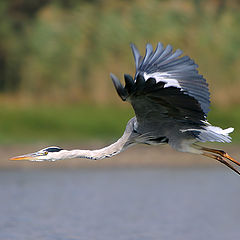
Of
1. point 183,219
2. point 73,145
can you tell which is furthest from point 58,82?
point 183,219

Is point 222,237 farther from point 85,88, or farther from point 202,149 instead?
point 85,88

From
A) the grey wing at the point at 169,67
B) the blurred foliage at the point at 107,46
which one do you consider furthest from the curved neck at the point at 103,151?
the blurred foliage at the point at 107,46

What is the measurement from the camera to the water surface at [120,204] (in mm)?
10266

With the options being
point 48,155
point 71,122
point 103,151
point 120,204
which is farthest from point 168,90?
point 71,122

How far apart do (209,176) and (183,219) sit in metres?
4.58

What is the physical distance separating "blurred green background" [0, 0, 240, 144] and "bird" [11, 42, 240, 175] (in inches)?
470

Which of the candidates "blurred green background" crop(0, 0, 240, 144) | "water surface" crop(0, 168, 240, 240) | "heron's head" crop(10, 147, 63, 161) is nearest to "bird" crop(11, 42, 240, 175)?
"heron's head" crop(10, 147, 63, 161)

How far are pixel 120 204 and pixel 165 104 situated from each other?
4595mm

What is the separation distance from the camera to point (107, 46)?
2288cm

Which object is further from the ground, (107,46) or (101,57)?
(107,46)

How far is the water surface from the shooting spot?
10.3m

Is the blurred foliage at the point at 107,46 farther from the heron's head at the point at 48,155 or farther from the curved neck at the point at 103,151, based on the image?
the heron's head at the point at 48,155

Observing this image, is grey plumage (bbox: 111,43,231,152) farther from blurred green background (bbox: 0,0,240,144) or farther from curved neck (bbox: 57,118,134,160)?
blurred green background (bbox: 0,0,240,144)

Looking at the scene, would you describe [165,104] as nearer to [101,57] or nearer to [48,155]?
[48,155]
